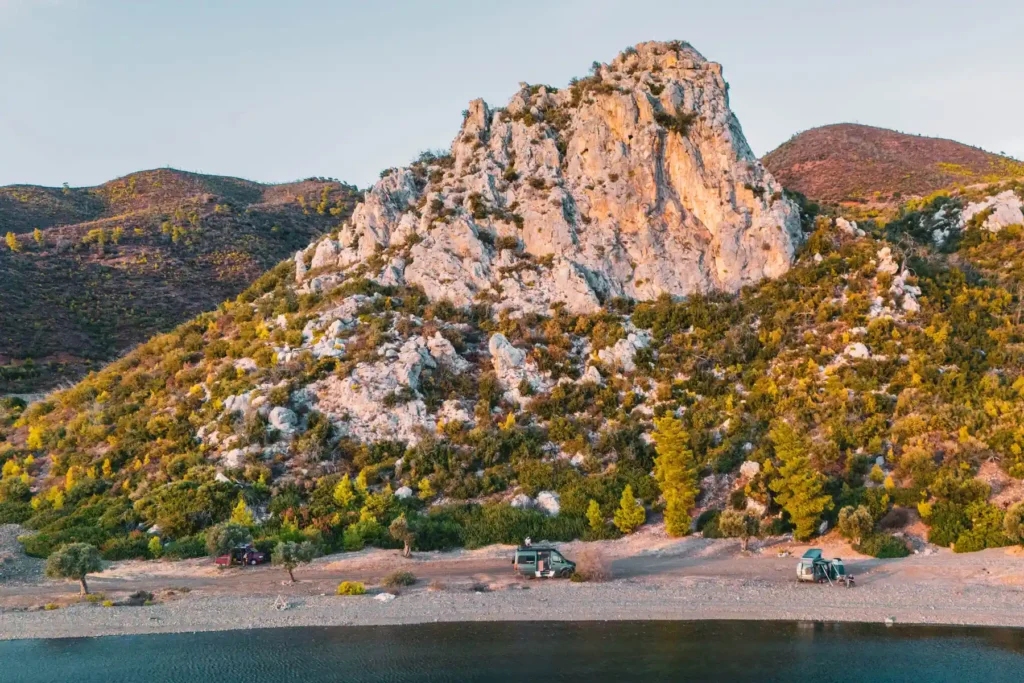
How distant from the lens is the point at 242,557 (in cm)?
2717

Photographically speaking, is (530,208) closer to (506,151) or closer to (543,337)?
(506,151)

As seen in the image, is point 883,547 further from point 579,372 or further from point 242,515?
point 242,515

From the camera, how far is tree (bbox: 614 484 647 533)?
2942 cm

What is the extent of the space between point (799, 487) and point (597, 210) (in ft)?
86.5

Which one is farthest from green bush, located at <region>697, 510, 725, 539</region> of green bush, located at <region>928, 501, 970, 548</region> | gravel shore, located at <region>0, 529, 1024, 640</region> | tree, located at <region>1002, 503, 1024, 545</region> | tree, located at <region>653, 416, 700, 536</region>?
tree, located at <region>1002, 503, 1024, 545</region>

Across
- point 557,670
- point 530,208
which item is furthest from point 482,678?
point 530,208

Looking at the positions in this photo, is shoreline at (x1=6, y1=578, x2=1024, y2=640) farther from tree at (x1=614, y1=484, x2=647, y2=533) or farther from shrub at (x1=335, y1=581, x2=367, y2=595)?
tree at (x1=614, y1=484, x2=647, y2=533)

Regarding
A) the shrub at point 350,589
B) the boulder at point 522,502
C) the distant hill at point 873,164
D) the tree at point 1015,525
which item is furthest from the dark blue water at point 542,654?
the distant hill at point 873,164

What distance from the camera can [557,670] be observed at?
59.0 ft

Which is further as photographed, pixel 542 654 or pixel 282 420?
pixel 282 420

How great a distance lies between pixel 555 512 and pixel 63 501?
76.6ft

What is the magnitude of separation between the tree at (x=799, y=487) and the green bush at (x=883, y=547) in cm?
195

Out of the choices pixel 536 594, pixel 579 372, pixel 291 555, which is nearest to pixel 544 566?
pixel 536 594

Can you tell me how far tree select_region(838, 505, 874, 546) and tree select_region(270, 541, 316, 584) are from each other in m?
20.4
